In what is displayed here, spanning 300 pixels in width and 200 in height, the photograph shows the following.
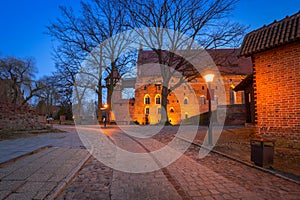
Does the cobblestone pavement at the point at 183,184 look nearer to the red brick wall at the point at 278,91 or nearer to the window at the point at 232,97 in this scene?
the red brick wall at the point at 278,91

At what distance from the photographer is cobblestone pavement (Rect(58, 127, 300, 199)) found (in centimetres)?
320

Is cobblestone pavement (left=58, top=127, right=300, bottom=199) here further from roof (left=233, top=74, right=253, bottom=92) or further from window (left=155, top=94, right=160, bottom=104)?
window (left=155, top=94, right=160, bottom=104)

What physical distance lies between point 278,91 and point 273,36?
2127mm

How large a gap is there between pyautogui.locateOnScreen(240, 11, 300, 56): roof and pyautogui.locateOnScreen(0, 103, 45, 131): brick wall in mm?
13729

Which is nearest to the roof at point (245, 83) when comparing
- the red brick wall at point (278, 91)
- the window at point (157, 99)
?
the red brick wall at point (278, 91)

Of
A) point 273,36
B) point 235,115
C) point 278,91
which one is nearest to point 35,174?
point 278,91

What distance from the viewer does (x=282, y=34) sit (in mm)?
6871

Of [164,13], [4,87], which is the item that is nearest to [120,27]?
[164,13]

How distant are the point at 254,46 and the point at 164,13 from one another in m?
12.7

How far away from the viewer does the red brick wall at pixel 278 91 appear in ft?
22.5

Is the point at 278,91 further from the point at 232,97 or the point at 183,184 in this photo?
the point at 232,97

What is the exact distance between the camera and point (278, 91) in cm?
735

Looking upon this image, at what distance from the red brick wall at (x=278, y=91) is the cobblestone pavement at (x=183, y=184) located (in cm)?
354

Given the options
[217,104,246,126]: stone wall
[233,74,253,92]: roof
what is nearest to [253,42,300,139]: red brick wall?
[233,74,253,92]: roof
